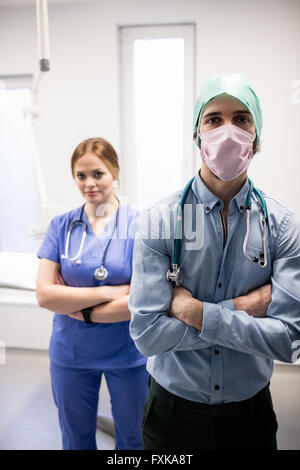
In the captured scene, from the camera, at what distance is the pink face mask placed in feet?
2.52

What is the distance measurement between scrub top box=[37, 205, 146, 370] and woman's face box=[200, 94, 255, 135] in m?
0.51

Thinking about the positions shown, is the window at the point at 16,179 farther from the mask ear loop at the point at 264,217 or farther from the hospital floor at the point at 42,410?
the mask ear loop at the point at 264,217

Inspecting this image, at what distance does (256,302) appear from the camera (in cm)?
82

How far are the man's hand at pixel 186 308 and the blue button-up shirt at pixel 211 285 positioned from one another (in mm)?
13

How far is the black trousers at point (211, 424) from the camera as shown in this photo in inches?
33.4

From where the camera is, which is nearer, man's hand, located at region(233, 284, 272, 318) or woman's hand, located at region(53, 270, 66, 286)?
man's hand, located at region(233, 284, 272, 318)

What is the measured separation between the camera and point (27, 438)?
5.36ft

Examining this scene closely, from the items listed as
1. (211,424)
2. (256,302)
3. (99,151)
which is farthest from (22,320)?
(256,302)

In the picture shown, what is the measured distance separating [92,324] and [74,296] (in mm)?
146

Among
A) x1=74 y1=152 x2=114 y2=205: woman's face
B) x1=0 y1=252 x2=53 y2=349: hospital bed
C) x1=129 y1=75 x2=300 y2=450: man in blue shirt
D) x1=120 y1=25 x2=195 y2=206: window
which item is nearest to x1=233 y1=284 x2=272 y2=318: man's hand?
x1=129 y1=75 x2=300 y2=450: man in blue shirt

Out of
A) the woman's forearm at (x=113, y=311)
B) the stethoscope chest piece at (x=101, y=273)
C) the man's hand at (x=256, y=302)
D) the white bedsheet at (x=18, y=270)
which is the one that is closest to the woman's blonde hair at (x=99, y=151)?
the stethoscope chest piece at (x=101, y=273)

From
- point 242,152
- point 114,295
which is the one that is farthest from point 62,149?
point 242,152

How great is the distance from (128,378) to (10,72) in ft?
4.89

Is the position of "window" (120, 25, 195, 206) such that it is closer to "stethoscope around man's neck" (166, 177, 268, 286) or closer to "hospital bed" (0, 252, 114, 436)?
"hospital bed" (0, 252, 114, 436)
